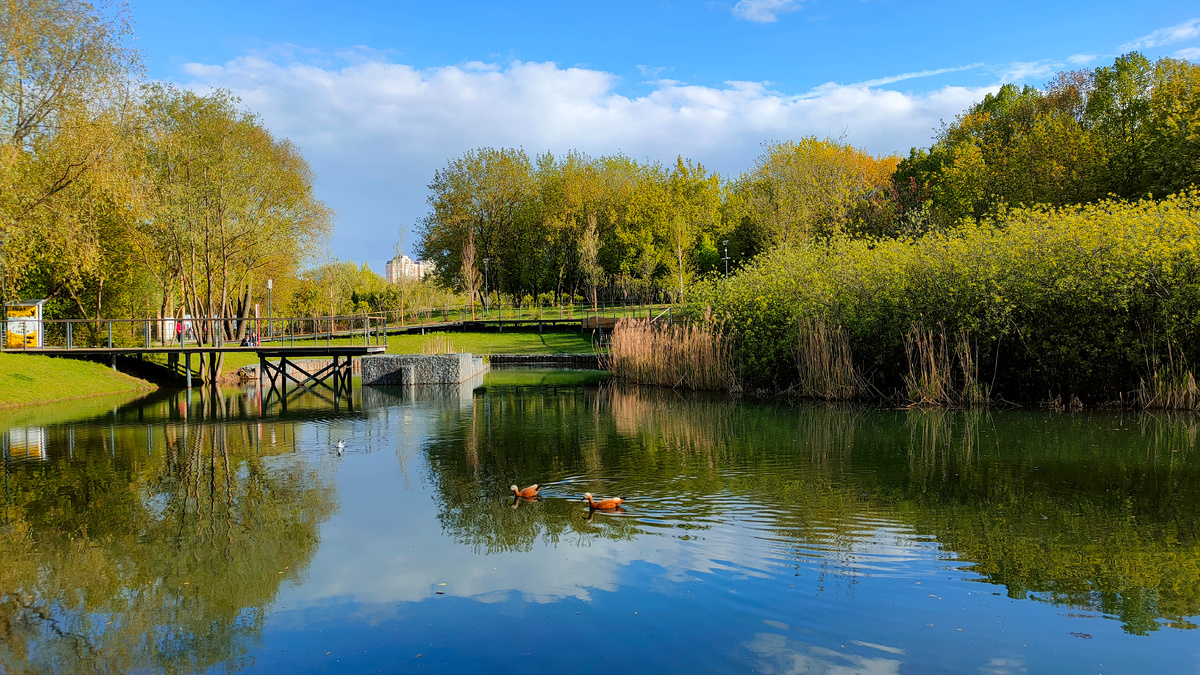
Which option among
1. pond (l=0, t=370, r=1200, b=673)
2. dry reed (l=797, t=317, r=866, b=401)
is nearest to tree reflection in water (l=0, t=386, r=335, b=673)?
pond (l=0, t=370, r=1200, b=673)

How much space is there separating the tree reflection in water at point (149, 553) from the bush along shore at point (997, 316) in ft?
40.1

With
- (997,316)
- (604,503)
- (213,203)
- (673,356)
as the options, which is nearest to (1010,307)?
(997,316)

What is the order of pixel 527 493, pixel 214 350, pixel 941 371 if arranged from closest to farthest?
1. pixel 527 493
2. pixel 941 371
3. pixel 214 350

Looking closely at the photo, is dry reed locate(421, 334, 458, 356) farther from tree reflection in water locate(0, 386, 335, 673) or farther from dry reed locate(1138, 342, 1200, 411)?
dry reed locate(1138, 342, 1200, 411)

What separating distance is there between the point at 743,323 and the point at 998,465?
37.0 ft

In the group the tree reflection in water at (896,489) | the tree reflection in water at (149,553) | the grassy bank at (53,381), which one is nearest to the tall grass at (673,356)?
the tree reflection in water at (896,489)

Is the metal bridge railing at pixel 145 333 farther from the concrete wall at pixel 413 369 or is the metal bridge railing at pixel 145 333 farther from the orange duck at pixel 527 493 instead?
the orange duck at pixel 527 493

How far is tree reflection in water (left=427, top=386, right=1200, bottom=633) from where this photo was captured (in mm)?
5801

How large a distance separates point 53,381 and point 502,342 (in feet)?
73.0

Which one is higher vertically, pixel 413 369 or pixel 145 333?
pixel 145 333

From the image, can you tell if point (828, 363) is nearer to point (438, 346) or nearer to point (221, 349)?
point (221, 349)

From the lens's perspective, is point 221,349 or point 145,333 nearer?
point 221,349

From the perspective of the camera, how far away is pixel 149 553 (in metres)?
6.40

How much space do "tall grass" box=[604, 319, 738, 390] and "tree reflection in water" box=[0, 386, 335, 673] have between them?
11884 mm
